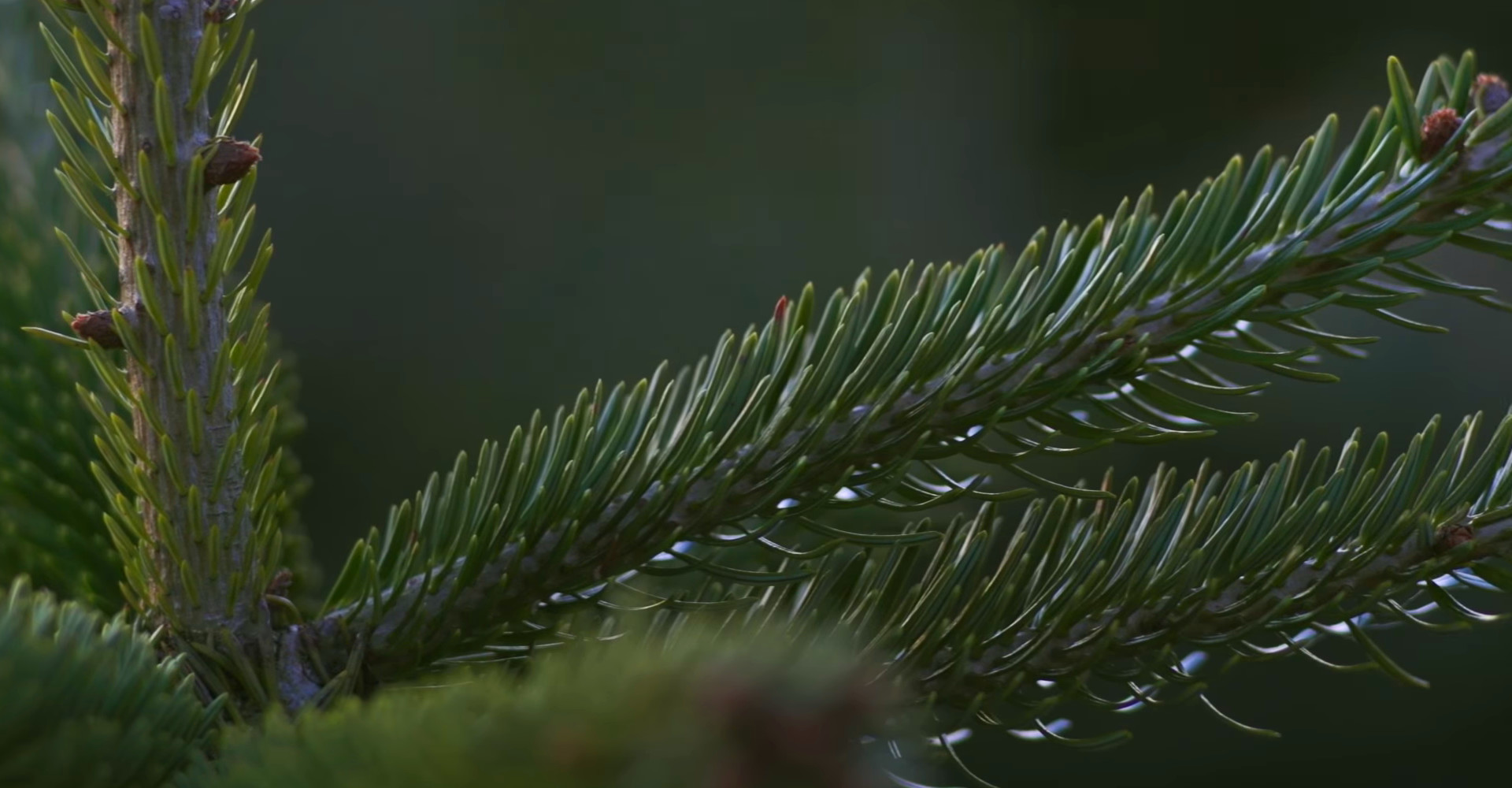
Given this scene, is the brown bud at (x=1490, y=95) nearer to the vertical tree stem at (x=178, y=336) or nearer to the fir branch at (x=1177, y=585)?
the fir branch at (x=1177, y=585)

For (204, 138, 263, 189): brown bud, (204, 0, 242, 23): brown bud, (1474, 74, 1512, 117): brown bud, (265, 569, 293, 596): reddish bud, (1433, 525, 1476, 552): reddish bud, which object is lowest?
(265, 569, 293, 596): reddish bud

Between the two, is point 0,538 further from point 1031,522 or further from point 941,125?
point 941,125

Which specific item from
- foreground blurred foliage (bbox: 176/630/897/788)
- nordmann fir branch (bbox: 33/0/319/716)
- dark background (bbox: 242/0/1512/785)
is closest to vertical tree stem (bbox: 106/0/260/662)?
nordmann fir branch (bbox: 33/0/319/716)

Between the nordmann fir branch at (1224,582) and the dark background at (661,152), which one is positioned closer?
the nordmann fir branch at (1224,582)

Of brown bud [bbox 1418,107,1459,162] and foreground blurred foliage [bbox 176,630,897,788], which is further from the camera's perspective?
brown bud [bbox 1418,107,1459,162]

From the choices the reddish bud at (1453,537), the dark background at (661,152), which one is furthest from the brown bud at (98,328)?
the dark background at (661,152)

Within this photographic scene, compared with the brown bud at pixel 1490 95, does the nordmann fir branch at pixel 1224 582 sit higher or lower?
lower

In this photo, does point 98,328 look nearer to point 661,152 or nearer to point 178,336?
point 178,336

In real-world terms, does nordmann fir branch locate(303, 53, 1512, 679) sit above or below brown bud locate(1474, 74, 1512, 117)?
below

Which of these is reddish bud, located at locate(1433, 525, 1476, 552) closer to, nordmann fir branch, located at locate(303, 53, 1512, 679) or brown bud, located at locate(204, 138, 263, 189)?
nordmann fir branch, located at locate(303, 53, 1512, 679)
